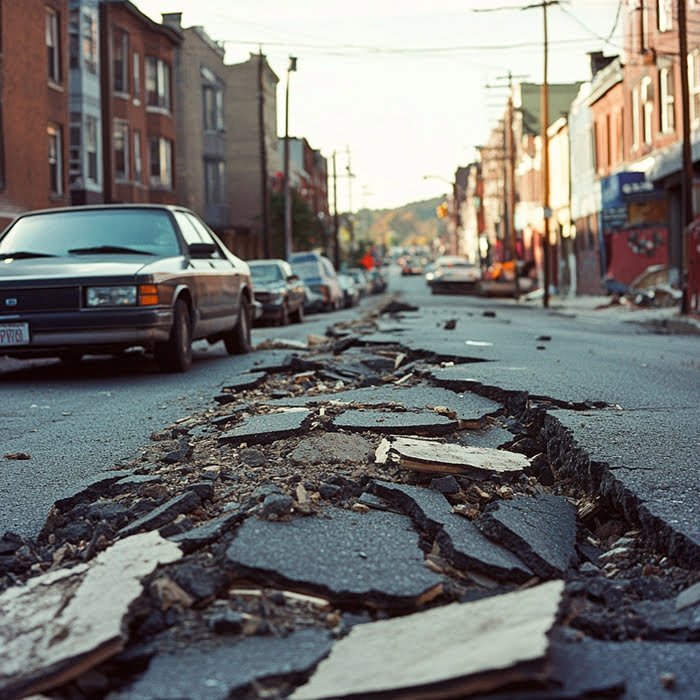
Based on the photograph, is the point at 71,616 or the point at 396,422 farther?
the point at 396,422

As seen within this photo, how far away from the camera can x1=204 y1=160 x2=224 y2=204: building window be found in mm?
52469

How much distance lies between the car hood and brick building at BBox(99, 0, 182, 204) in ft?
89.0

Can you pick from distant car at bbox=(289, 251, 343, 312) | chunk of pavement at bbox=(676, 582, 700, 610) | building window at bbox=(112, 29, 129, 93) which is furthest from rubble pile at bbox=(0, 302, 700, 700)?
building window at bbox=(112, 29, 129, 93)

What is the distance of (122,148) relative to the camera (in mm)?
38531

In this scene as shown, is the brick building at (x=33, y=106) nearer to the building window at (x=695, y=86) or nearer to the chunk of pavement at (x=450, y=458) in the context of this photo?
the building window at (x=695, y=86)

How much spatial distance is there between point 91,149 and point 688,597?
107 ft

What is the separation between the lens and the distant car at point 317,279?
31328 mm

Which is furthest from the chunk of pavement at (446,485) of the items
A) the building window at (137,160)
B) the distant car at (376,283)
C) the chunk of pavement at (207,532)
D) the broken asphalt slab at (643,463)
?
the distant car at (376,283)

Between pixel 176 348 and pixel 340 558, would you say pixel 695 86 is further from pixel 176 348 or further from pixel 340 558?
pixel 340 558

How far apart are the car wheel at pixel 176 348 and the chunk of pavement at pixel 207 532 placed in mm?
6351

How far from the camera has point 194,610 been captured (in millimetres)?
2980

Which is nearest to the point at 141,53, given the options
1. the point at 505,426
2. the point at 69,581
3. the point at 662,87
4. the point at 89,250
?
the point at 662,87

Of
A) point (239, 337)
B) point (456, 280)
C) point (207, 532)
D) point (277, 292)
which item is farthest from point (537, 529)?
point (456, 280)

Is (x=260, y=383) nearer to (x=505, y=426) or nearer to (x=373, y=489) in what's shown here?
(x=505, y=426)
